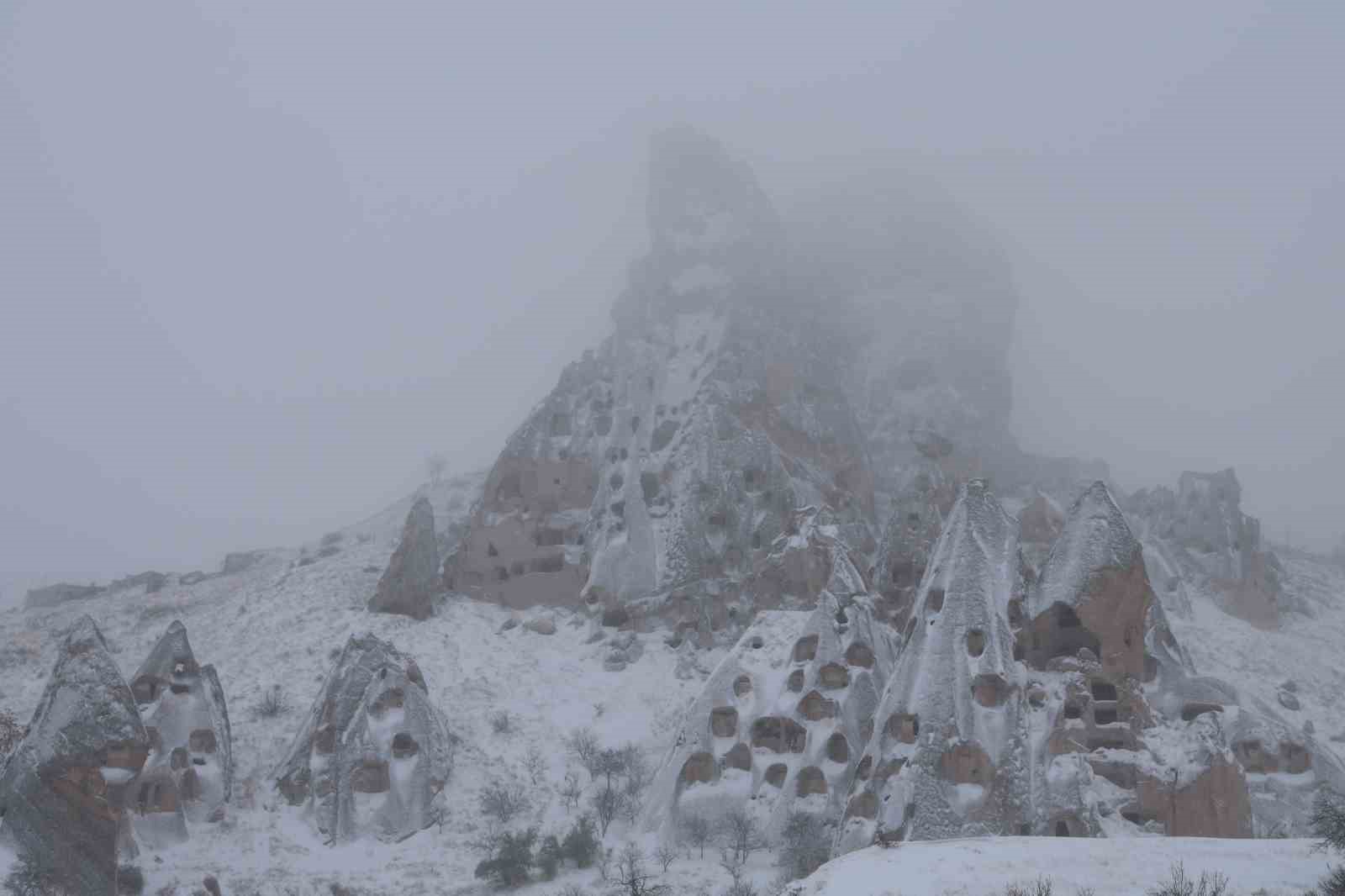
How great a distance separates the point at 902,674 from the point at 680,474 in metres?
35.4

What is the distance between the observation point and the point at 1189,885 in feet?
78.7

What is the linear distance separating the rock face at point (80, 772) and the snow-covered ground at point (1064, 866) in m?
26.7

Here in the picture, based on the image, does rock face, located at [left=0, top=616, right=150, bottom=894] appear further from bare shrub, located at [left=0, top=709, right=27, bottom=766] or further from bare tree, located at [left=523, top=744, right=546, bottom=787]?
bare tree, located at [left=523, top=744, right=546, bottom=787]

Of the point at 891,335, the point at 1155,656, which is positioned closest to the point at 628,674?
the point at 1155,656

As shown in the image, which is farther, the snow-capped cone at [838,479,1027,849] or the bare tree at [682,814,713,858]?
the bare tree at [682,814,713,858]

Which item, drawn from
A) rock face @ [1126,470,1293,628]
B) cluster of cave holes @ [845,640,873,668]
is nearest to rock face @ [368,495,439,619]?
cluster of cave holes @ [845,640,873,668]

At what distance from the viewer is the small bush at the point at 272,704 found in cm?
5825

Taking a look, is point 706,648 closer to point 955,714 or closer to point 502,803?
point 502,803

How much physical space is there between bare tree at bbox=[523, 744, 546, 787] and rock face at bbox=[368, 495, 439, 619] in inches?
584

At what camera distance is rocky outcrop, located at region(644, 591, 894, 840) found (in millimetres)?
49906

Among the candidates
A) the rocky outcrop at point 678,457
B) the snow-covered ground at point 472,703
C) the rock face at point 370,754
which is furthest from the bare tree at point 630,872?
the rocky outcrop at point 678,457

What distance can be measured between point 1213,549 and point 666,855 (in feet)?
184

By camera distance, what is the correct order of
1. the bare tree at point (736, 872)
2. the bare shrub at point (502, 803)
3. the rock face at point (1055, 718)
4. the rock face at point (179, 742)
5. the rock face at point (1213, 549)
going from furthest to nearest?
the rock face at point (1213, 549) → the bare shrub at point (502, 803) → the rock face at point (179, 742) → the bare tree at point (736, 872) → the rock face at point (1055, 718)

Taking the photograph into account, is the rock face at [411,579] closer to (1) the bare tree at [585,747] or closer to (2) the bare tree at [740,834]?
(1) the bare tree at [585,747]
